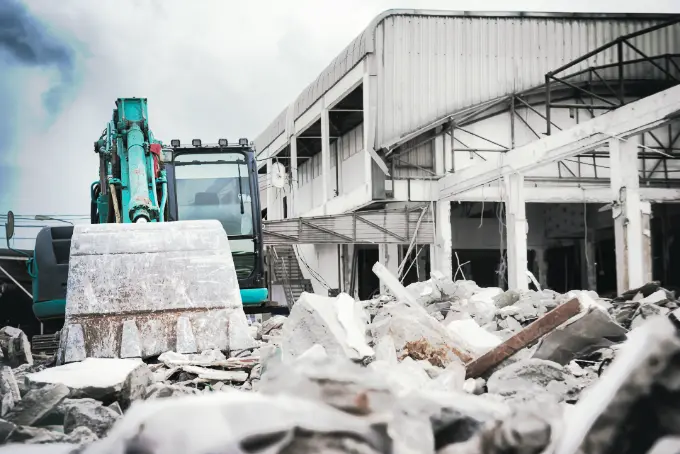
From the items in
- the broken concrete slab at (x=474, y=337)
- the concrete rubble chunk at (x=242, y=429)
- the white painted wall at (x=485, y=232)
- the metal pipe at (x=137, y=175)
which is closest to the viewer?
the concrete rubble chunk at (x=242, y=429)

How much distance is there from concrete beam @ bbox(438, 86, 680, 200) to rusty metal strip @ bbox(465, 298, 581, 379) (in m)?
5.76

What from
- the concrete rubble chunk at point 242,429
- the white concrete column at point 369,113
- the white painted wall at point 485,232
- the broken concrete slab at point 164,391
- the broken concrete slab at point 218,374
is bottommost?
the broken concrete slab at point 218,374

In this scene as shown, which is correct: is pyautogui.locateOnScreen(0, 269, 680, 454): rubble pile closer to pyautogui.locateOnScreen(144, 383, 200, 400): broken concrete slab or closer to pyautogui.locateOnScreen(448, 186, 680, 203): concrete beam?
pyautogui.locateOnScreen(144, 383, 200, 400): broken concrete slab

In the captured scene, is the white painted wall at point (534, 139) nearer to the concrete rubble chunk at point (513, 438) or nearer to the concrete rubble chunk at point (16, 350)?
the concrete rubble chunk at point (16, 350)

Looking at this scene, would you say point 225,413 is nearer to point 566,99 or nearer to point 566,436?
point 566,436

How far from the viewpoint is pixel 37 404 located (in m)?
3.64

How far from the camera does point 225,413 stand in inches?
81.4

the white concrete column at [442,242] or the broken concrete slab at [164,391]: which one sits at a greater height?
the white concrete column at [442,242]

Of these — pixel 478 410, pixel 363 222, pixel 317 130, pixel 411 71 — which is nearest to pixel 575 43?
pixel 411 71

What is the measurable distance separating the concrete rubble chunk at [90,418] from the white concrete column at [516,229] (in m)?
10.4

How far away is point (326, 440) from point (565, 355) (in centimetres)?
298

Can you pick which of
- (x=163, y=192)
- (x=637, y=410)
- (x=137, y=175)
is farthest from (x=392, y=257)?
(x=637, y=410)

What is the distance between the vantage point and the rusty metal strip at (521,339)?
4.38 metres

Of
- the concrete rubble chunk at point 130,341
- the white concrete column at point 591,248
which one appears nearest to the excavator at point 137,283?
the concrete rubble chunk at point 130,341
